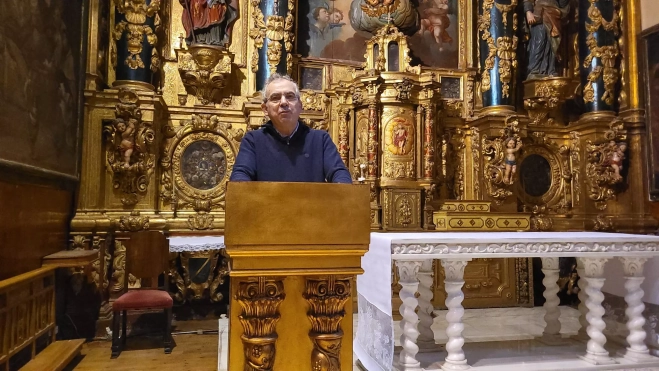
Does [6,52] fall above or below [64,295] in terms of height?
above

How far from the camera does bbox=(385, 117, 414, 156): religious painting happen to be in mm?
6859

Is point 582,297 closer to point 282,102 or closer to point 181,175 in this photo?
point 282,102

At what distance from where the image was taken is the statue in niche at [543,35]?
7734 millimetres

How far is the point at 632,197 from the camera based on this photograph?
725 cm

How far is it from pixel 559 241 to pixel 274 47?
4946 millimetres

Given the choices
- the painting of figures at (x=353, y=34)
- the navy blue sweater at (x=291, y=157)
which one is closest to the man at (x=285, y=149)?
the navy blue sweater at (x=291, y=157)

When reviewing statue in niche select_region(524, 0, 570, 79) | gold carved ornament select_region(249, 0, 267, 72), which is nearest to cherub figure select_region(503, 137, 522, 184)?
statue in niche select_region(524, 0, 570, 79)

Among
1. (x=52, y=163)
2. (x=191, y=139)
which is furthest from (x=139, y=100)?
(x=52, y=163)

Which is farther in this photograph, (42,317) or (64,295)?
(64,295)

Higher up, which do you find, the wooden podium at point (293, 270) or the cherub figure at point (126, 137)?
the cherub figure at point (126, 137)

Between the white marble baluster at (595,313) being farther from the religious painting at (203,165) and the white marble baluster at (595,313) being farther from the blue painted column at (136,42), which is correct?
the blue painted column at (136,42)

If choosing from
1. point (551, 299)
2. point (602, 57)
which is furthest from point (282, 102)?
point (602, 57)

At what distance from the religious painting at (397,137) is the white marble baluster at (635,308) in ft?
11.5

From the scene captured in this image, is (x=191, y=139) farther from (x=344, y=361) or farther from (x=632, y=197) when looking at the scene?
(x=632, y=197)
